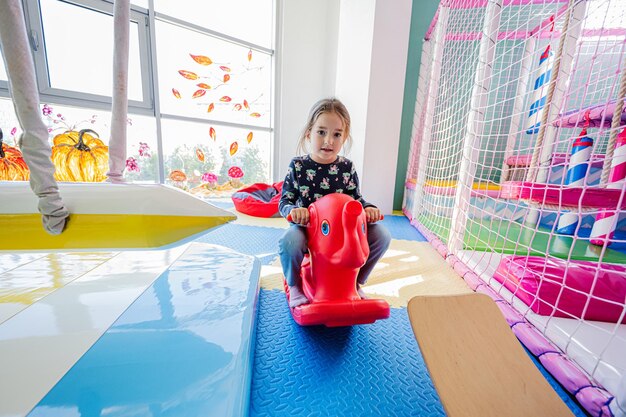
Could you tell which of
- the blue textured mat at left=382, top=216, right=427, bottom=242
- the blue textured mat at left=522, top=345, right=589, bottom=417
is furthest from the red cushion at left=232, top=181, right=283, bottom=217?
the blue textured mat at left=522, top=345, right=589, bottom=417

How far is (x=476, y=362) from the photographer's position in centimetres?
43

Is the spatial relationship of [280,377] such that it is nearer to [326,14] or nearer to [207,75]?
[207,75]

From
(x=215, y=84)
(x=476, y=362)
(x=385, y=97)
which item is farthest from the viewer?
(x=215, y=84)

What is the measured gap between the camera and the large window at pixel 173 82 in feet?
5.48

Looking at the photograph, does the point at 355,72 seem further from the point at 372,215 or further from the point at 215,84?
the point at 372,215

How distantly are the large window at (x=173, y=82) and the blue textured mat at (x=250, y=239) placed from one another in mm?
1149

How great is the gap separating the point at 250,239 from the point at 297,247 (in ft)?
2.24

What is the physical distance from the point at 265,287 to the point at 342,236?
15.5 inches

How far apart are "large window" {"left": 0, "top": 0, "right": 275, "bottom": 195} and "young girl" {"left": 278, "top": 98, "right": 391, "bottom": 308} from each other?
5.63 feet

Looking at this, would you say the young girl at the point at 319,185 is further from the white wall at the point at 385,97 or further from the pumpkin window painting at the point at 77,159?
the pumpkin window painting at the point at 77,159

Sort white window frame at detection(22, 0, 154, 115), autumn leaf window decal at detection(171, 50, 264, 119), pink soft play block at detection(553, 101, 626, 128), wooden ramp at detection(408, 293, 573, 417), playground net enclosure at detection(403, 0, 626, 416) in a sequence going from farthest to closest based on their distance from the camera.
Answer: autumn leaf window decal at detection(171, 50, 264, 119) < white window frame at detection(22, 0, 154, 115) < pink soft play block at detection(553, 101, 626, 128) < playground net enclosure at detection(403, 0, 626, 416) < wooden ramp at detection(408, 293, 573, 417)

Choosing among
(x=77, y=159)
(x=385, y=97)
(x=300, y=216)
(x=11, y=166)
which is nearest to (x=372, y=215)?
(x=300, y=216)

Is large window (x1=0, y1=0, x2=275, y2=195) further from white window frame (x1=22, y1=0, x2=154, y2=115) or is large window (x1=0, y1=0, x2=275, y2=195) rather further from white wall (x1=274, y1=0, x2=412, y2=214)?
white wall (x1=274, y1=0, x2=412, y2=214)

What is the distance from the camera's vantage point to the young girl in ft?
2.11
